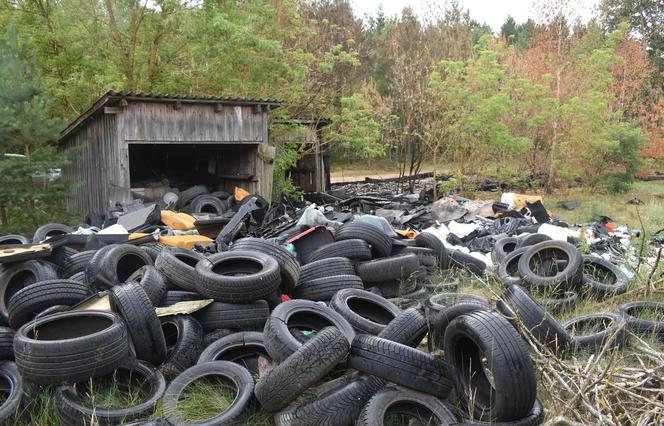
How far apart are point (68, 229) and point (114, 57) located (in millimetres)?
9192

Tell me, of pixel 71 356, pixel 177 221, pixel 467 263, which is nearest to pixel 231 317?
pixel 71 356

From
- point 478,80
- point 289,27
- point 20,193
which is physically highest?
point 289,27

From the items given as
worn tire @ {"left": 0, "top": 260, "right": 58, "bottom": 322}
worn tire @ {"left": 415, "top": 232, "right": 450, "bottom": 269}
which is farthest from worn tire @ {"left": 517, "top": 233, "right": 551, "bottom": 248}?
worn tire @ {"left": 0, "top": 260, "right": 58, "bottom": 322}

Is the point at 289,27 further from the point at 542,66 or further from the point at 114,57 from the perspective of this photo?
the point at 542,66

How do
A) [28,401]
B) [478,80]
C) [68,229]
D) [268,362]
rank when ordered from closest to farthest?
[28,401], [268,362], [68,229], [478,80]

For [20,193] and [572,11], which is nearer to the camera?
[20,193]

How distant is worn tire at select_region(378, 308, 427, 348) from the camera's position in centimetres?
489

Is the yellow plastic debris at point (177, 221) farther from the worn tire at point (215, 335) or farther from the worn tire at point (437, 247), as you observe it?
the worn tire at point (215, 335)

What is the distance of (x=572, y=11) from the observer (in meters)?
22.9

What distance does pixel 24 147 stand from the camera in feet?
41.8

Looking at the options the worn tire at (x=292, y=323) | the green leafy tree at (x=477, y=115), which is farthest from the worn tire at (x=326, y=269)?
the green leafy tree at (x=477, y=115)

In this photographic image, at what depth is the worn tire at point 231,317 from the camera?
18.9 ft

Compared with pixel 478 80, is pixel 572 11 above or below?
above

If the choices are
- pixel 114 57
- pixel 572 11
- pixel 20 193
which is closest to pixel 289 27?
pixel 114 57
